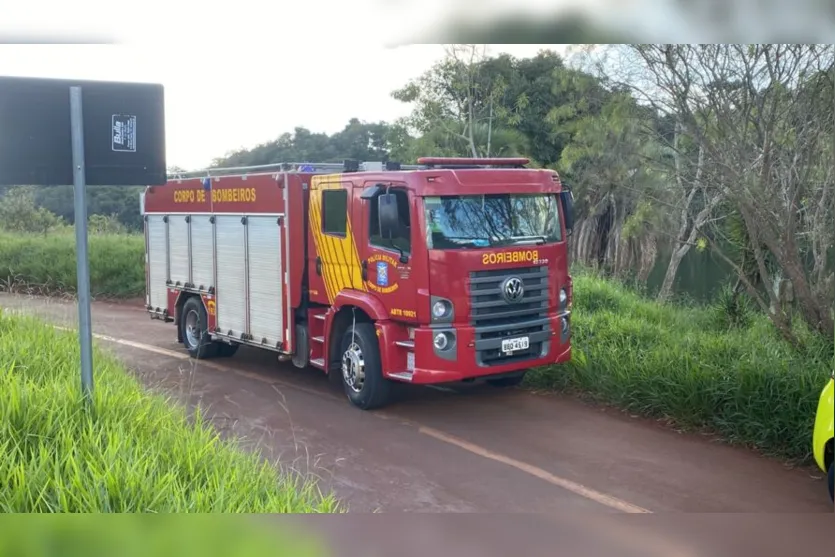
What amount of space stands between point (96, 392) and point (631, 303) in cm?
719

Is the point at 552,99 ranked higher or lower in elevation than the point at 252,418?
higher

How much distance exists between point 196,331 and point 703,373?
21.4 ft

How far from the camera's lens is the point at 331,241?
27.9 feet

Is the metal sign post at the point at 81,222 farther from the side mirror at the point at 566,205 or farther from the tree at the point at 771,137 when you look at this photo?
the tree at the point at 771,137

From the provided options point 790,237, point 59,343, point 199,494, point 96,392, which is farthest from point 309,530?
point 790,237

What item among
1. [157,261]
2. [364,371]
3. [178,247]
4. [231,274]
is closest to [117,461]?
[364,371]

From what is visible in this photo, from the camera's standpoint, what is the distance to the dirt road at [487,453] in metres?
5.91

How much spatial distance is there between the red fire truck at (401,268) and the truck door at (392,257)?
13 millimetres

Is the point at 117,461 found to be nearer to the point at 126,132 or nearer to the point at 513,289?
the point at 126,132

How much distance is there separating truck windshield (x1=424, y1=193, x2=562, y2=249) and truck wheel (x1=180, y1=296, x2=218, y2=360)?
13.8ft

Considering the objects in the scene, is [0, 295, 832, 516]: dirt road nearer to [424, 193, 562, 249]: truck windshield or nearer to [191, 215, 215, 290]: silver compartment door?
[191, 215, 215, 290]: silver compartment door

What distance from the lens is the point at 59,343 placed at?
24.4 feet

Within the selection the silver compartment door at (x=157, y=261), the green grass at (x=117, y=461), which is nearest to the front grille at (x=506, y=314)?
the green grass at (x=117, y=461)

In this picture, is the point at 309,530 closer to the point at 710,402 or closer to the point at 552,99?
the point at 710,402
